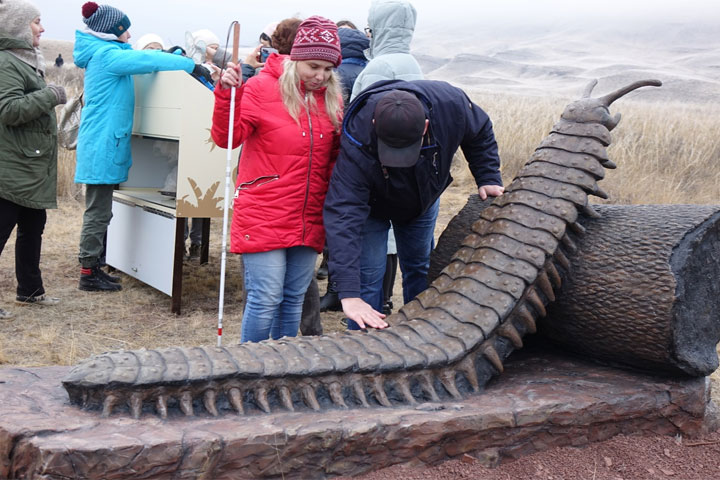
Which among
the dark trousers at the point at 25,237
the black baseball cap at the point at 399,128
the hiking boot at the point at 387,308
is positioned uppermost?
the black baseball cap at the point at 399,128

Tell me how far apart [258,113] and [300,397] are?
1396 mm

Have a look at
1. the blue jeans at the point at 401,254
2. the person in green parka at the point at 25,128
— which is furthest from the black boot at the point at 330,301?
the person in green parka at the point at 25,128

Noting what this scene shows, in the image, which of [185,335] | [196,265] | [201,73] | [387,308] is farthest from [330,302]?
[201,73]

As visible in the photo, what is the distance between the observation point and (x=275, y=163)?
3.32 m

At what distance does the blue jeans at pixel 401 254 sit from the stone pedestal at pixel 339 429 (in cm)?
90

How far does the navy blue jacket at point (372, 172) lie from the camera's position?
3121 mm

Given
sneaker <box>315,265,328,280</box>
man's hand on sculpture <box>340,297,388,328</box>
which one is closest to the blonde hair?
man's hand on sculpture <box>340,297,388,328</box>

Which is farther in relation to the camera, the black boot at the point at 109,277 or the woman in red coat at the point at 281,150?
the black boot at the point at 109,277

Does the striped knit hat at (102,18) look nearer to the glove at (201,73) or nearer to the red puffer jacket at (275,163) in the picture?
the glove at (201,73)

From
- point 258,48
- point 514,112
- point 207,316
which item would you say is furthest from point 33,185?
point 514,112

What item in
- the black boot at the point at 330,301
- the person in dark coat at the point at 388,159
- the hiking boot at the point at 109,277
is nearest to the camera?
the person in dark coat at the point at 388,159

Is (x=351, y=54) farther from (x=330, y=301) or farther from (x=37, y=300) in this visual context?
(x=37, y=300)

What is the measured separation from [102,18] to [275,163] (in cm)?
276

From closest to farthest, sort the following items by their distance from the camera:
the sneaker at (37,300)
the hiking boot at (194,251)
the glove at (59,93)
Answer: the glove at (59,93)
the sneaker at (37,300)
the hiking boot at (194,251)
